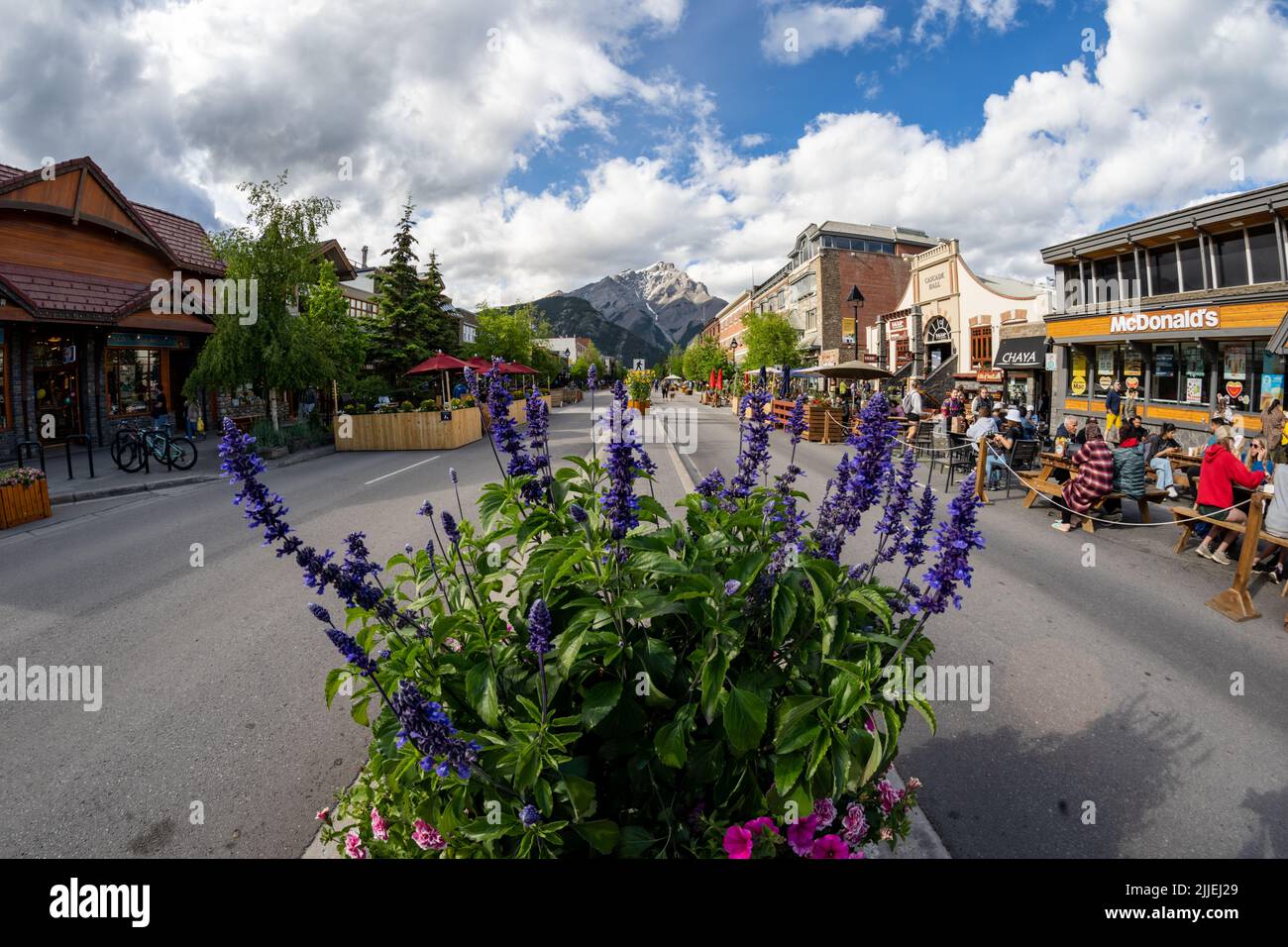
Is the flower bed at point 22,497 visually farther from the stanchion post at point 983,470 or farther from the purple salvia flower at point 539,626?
the stanchion post at point 983,470

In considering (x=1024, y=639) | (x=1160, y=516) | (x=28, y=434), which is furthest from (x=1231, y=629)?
(x=28, y=434)

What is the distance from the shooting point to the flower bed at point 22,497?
10227 millimetres

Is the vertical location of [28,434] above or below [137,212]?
below

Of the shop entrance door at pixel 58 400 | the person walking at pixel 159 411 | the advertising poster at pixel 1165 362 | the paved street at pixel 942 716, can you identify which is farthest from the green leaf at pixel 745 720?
the shop entrance door at pixel 58 400

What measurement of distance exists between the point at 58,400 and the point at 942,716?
26.2 meters

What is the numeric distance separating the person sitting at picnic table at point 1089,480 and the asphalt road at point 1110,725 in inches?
75.3

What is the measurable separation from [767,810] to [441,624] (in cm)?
125

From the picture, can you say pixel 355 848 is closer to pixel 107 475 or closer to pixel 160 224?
pixel 107 475

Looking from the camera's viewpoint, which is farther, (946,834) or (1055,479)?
(1055,479)

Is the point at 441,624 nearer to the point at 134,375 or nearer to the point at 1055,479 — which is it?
the point at 1055,479

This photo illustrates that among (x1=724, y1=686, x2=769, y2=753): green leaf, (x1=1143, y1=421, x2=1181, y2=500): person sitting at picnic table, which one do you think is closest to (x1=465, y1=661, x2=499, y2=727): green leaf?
(x1=724, y1=686, x2=769, y2=753): green leaf

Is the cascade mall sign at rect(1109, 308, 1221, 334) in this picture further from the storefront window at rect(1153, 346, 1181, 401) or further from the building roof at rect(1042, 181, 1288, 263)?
the building roof at rect(1042, 181, 1288, 263)

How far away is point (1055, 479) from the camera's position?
12.0m
